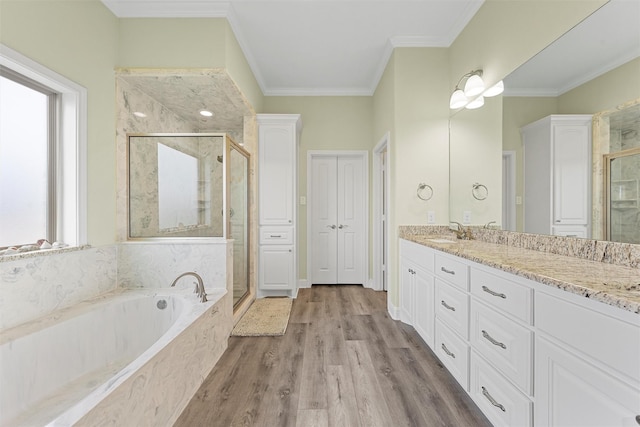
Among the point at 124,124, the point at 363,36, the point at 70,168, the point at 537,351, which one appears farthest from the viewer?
the point at 363,36

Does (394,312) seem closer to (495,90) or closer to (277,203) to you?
(277,203)

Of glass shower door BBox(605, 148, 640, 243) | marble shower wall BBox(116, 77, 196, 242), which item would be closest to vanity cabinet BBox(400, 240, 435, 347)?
glass shower door BBox(605, 148, 640, 243)

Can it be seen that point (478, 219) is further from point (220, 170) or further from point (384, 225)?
point (220, 170)

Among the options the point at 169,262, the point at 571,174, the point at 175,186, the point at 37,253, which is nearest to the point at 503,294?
the point at 571,174

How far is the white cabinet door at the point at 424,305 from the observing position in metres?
2.01

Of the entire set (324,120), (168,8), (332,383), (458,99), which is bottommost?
(332,383)

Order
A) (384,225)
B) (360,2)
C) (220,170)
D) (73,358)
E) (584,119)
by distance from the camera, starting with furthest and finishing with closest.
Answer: (384,225) < (220,170) < (360,2) < (73,358) < (584,119)

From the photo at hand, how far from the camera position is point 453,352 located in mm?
1674

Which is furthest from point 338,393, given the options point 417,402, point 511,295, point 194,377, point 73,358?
point 73,358

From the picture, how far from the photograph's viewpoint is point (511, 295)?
1.17 meters

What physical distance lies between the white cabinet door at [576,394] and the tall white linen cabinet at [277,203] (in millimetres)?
2670

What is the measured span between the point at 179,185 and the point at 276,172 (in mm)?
1179

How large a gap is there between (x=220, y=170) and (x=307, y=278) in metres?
2.07

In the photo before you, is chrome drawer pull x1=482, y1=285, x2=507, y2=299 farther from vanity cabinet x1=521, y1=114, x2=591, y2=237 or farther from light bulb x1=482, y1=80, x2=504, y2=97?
light bulb x1=482, y1=80, x2=504, y2=97
